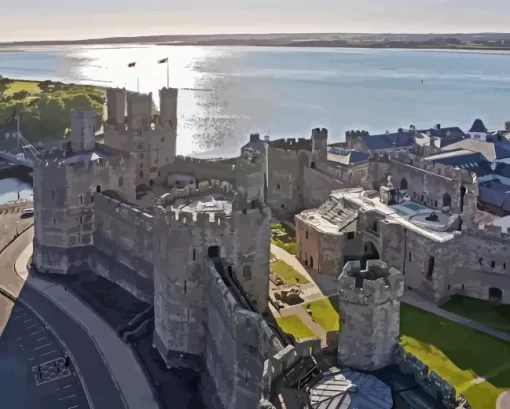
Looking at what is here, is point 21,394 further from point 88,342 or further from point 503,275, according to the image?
point 503,275

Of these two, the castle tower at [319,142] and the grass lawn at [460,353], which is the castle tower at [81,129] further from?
the grass lawn at [460,353]

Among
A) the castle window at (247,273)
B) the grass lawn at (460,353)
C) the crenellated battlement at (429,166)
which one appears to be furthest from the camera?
the crenellated battlement at (429,166)

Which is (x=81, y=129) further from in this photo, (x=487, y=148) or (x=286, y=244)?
(x=487, y=148)

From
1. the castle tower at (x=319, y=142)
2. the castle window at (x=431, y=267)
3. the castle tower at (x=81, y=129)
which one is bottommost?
the castle window at (x=431, y=267)

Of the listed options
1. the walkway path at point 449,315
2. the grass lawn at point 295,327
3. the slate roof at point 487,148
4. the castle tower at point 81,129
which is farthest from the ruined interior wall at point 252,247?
the slate roof at point 487,148

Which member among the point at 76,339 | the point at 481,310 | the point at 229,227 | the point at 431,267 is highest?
the point at 229,227

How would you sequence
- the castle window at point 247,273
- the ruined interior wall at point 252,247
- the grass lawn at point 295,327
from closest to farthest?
the ruined interior wall at point 252,247, the castle window at point 247,273, the grass lawn at point 295,327

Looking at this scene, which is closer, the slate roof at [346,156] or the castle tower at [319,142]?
the castle tower at [319,142]

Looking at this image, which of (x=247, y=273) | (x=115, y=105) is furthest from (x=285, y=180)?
(x=247, y=273)

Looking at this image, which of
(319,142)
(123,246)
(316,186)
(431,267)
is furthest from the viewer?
(319,142)
